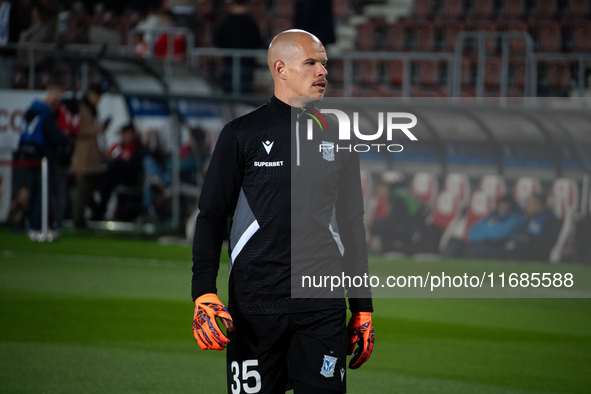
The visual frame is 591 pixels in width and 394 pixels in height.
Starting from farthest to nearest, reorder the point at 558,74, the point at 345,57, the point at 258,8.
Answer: the point at 258,8 < the point at 558,74 < the point at 345,57

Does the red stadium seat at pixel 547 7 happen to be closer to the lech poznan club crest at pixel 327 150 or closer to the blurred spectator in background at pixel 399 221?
the blurred spectator in background at pixel 399 221

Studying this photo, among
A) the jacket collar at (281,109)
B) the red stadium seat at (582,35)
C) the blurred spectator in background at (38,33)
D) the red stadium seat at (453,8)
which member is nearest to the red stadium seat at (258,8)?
the red stadium seat at (453,8)

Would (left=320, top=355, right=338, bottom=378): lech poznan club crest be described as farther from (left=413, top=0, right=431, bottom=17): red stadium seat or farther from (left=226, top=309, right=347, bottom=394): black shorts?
(left=413, top=0, right=431, bottom=17): red stadium seat

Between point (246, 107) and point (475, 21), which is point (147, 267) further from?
point (475, 21)

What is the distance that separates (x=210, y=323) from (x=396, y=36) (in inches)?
707

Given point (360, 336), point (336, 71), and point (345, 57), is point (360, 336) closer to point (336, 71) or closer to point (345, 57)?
point (345, 57)

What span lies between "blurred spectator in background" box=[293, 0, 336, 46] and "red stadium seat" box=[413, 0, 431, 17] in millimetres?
6455

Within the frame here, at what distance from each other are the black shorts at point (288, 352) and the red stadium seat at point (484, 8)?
58.5 feet

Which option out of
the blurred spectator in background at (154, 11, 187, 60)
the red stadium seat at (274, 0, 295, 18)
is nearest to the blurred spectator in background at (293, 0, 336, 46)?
the blurred spectator in background at (154, 11, 187, 60)

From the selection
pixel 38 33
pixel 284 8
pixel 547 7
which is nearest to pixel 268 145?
pixel 38 33

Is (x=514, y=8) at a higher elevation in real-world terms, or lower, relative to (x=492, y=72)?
higher

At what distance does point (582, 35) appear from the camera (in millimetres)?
18391

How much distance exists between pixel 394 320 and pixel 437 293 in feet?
7.93

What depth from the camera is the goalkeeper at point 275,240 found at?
10.2ft
